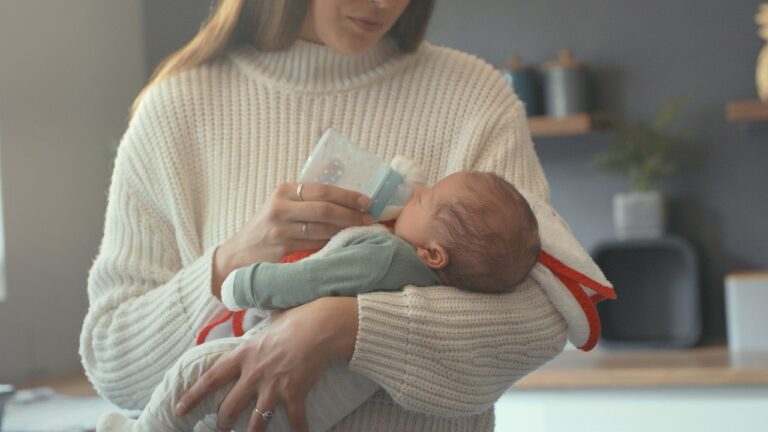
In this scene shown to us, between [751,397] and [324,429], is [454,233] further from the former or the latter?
[751,397]

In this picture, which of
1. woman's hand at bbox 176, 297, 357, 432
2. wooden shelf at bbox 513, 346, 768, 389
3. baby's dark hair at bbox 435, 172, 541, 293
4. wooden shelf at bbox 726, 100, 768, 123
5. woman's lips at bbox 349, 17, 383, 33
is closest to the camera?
woman's hand at bbox 176, 297, 357, 432

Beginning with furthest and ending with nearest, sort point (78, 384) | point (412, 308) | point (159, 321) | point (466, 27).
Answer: point (466, 27)
point (78, 384)
point (159, 321)
point (412, 308)

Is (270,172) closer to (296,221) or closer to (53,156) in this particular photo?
(296,221)

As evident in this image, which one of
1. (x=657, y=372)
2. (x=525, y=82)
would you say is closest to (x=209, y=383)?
(x=657, y=372)

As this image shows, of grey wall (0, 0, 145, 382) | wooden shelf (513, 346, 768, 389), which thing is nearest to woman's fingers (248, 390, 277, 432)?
wooden shelf (513, 346, 768, 389)

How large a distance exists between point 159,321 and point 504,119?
475 millimetres

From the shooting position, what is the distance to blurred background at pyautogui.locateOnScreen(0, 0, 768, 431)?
350cm

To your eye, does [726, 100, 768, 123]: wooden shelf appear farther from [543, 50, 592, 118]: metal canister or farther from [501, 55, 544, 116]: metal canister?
[501, 55, 544, 116]: metal canister

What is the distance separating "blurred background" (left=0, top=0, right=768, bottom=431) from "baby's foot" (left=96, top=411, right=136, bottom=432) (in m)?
2.33

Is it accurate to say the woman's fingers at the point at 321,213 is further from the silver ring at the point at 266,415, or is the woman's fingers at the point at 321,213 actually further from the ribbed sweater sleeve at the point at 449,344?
the silver ring at the point at 266,415

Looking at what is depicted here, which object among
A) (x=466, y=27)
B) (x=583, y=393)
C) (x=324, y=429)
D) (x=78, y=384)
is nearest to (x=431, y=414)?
(x=324, y=429)

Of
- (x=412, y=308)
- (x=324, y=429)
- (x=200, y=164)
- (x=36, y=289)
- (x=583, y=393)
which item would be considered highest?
(x=200, y=164)

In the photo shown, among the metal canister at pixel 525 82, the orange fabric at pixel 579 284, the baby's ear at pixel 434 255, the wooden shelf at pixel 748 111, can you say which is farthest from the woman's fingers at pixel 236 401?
the metal canister at pixel 525 82

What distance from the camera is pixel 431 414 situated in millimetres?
1129
